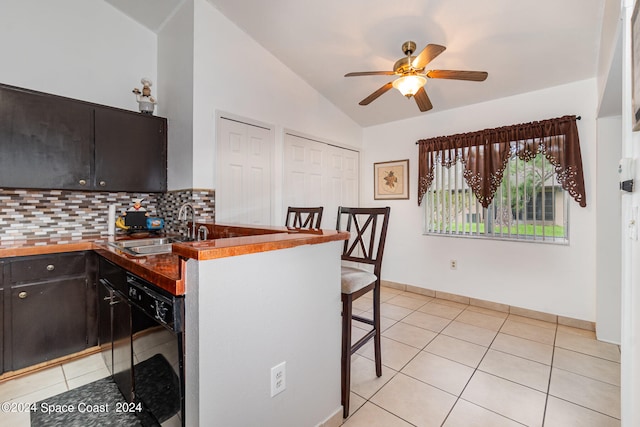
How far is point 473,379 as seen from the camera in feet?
6.45

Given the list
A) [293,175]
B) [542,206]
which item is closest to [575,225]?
[542,206]

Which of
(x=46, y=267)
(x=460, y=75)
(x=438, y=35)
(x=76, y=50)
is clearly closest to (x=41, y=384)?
(x=46, y=267)

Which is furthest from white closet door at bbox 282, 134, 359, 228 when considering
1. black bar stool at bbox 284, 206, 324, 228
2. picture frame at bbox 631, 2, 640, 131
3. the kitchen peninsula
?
picture frame at bbox 631, 2, 640, 131

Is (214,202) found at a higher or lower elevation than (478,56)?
lower

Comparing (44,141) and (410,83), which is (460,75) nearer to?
(410,83)

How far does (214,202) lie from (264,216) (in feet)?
2.00

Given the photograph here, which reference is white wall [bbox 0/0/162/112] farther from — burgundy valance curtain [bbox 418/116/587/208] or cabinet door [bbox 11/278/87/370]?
burgundy valance curtain [bbox 418/116/587/208]

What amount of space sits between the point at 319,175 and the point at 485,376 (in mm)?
2753

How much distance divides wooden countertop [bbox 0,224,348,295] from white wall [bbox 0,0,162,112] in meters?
1.45

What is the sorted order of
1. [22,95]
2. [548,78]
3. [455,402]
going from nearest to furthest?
[455,402] < [22,95] < [548,78]

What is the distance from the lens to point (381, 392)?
1.83 metres

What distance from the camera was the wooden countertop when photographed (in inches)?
39.6

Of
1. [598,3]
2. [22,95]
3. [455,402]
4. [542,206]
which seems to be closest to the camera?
[455,402]

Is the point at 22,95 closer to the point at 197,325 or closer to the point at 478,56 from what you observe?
the point at 197,325
